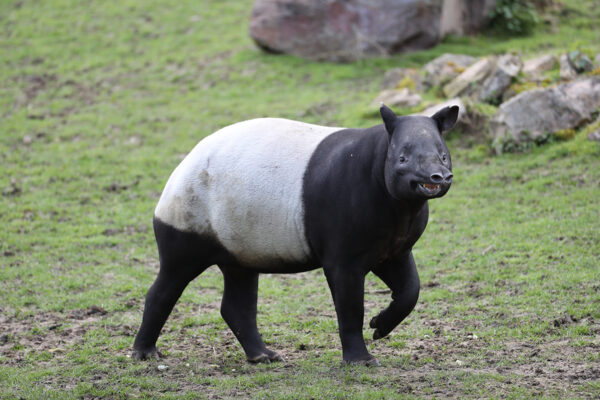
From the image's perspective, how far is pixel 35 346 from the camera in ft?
24.9

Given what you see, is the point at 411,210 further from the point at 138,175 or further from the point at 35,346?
the point at 138,175

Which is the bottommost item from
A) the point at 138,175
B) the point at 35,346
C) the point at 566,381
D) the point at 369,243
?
the point at 138,175

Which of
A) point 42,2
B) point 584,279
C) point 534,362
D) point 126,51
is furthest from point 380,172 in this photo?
point 42,2

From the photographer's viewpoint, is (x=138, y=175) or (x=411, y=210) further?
(x=138, y=175)

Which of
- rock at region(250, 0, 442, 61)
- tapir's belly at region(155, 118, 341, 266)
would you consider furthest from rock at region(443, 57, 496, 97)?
tapir's belly at region(155, 118, 341, 266)

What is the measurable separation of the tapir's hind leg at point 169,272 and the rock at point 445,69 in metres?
9.49

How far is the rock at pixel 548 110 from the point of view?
1239cm

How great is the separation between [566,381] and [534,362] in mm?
546

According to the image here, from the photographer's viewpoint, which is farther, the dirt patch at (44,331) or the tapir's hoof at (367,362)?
the dirt patch at (44,331)

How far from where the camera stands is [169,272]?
6930mm

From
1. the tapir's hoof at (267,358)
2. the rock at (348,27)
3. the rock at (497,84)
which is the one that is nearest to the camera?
the tapir's hoof at (267,358)

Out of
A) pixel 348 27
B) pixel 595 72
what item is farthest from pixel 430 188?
pixel 348 27

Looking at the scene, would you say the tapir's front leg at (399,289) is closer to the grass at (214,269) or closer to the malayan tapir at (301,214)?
the malayan tapir at (301,214)

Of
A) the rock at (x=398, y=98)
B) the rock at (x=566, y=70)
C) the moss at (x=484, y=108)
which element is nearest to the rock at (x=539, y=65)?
the rock at (x=566, y=70)
